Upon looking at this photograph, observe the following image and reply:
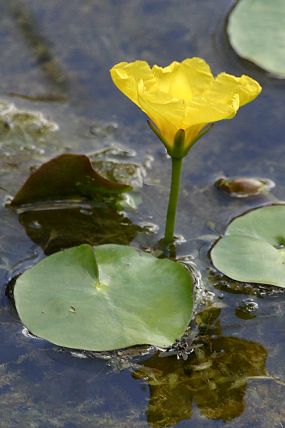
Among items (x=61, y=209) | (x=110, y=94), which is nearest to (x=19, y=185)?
(x=61, y=209)

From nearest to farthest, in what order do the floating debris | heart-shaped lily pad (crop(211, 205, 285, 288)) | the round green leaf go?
heart-shaped lily pad (crop(211, 205, 285, 288))
the floating debris
the round green leaf

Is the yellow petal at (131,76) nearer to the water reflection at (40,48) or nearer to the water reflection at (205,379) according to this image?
the water reflection at (205,379)

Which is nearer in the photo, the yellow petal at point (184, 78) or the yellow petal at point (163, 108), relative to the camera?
the yellow petal at point (163, 108)

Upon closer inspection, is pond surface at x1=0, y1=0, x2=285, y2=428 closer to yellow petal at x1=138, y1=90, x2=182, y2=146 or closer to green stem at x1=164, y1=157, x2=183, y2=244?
green stem at x1=164, y1=157, x2=183, y2=244

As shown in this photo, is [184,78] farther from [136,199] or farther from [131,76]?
[136,199]

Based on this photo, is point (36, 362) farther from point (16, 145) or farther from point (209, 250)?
point (16, 145)

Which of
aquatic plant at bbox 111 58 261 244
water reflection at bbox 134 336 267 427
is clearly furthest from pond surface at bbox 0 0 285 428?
aquatic plant at bbox 111 58 261 244

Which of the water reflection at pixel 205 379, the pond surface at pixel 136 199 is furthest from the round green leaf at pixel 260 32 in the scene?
the water reflection at pixel 205 379

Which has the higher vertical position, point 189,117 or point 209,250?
point 189,117
